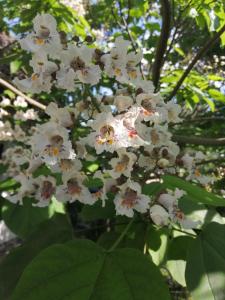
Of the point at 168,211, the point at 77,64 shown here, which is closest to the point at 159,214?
the point at 168,211

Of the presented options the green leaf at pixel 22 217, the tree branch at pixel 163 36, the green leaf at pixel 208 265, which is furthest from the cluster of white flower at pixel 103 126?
the green leaf at pixel 22 217

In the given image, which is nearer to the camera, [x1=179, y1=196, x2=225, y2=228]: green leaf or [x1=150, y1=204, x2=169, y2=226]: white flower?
[x1=150, y1=204, x2=169, y2=226]: white flower

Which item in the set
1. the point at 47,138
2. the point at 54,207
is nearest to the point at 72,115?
the point at 47,138

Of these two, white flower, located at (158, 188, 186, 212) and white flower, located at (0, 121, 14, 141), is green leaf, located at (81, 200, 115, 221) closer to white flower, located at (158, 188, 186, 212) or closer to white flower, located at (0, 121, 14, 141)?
white flower, located at (158, 188, 186, 212)

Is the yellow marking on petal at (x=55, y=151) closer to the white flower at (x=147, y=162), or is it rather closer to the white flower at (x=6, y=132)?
the white flower at (x=147, y=162)

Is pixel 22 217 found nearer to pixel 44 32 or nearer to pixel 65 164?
pixel 65 164

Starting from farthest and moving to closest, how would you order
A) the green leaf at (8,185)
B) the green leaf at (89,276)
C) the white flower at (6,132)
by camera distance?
the white flower at (6,132), the green leaf at (8,185), the green leaf at (89,276)

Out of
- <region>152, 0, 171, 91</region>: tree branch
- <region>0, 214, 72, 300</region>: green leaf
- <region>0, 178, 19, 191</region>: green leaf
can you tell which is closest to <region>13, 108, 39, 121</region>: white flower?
<region>0, 178, 19, 191</region>: green leaf
